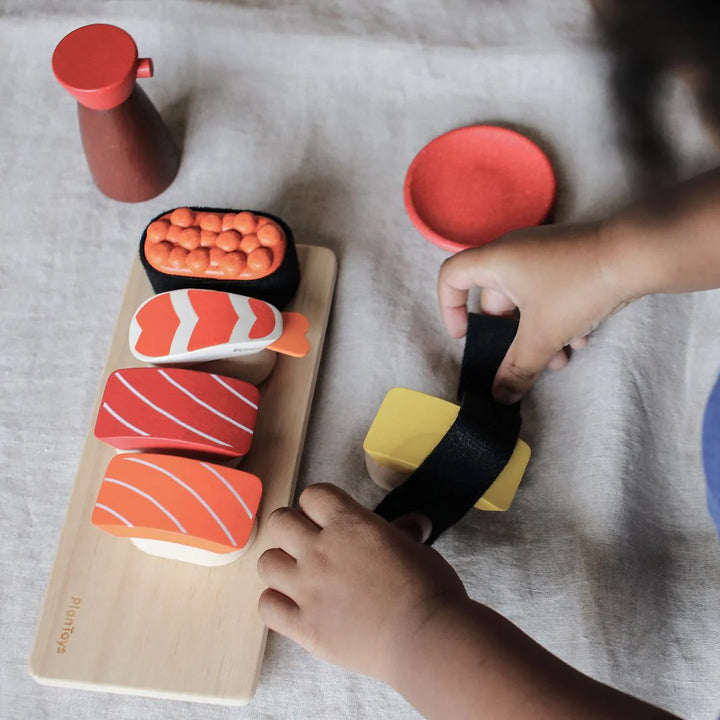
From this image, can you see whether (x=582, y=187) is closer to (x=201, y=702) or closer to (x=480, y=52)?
(x=480, y=52)

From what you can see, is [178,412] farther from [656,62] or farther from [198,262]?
[656,62]

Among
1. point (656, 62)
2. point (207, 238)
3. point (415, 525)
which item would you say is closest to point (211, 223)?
point (207, 238)

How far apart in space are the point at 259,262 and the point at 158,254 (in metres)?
0.06

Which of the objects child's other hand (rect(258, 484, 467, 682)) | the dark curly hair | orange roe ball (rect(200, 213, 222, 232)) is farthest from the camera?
the dark curly hair

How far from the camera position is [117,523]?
40 cm

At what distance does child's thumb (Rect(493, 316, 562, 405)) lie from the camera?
0.45 metres

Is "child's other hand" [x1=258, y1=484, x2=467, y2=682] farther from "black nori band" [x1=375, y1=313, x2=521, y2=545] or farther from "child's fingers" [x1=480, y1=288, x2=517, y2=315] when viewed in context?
"child's fingers" [x1=480, y1=288, x2=517, y2=315]

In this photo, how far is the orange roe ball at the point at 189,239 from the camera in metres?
0.46

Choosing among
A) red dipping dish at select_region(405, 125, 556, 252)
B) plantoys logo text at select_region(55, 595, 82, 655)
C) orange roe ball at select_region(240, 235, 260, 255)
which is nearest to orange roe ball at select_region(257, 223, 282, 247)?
orange roe ball at select_region(240, 235, 260, 255)

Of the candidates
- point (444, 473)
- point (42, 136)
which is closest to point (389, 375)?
point (444, 473)

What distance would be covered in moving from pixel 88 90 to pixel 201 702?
1.16 feet

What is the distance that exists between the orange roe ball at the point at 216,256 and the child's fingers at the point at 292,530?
147mm

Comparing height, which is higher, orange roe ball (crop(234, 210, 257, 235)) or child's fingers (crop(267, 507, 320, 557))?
orange roe ball (crop(234, 210, 257, 235))

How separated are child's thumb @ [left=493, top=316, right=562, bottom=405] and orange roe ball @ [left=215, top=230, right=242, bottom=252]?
0.17 m
